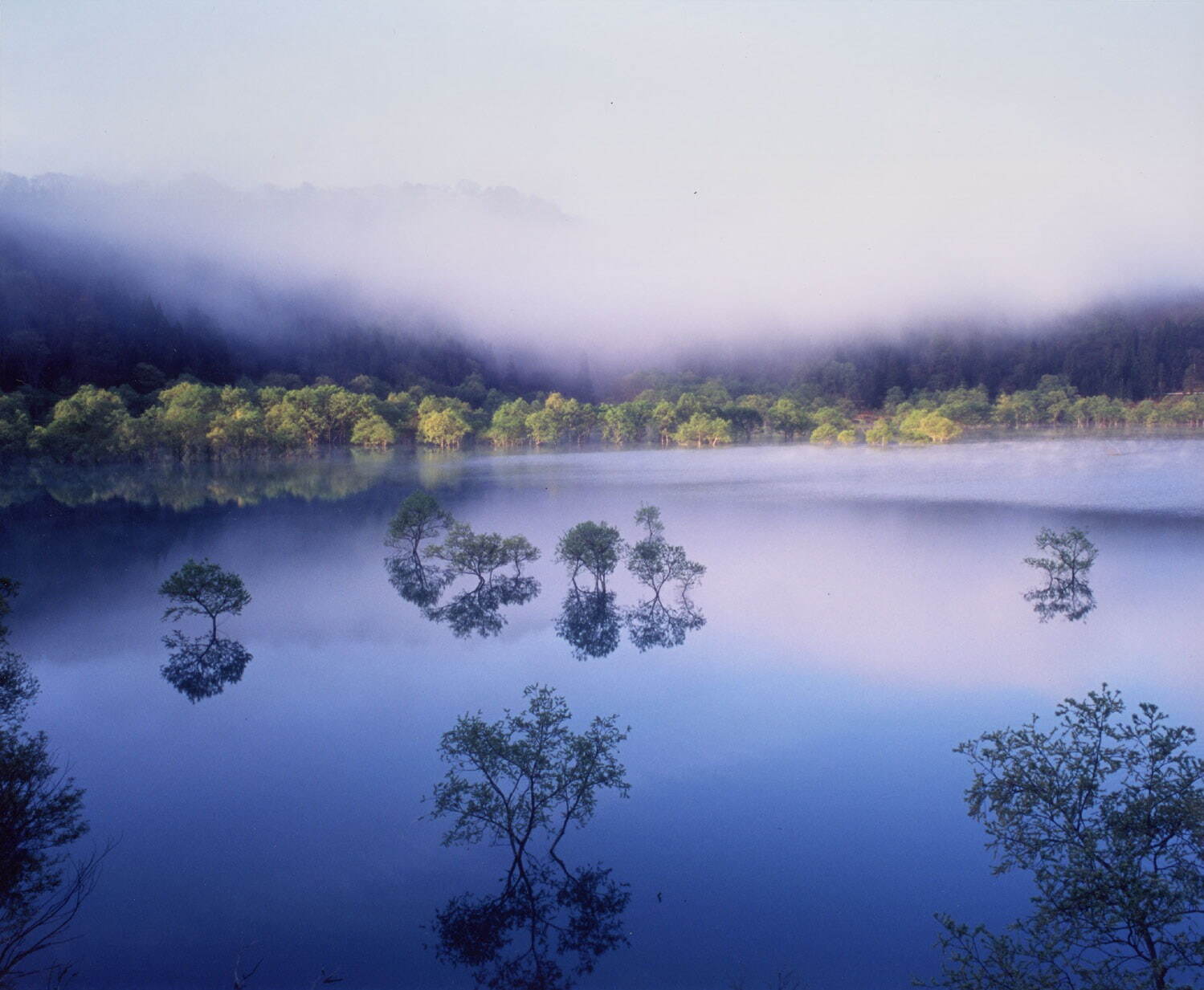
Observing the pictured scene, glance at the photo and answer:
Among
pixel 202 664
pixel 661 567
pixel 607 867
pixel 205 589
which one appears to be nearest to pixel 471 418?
pixel 661 567

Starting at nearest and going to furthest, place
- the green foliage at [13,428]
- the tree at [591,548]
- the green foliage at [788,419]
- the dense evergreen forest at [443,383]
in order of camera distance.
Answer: the tree at [591,548] → the green foliage at [13,428] → the dense evergreen forest at [443,383] → the green foliage at [788,419]

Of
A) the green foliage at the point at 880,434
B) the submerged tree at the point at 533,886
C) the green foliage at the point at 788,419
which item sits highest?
the green foliage at the point at 788,419

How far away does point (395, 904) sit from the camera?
12.0 metres

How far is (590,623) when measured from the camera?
28.6 m

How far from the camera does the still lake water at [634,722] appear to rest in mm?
11336

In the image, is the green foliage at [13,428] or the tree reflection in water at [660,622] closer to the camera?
the tree reflection in water at [660,622]

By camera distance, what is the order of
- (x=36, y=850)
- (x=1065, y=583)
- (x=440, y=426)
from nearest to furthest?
(x=36, y=850) < (x=1065, y=583) < (x=440, y=426)

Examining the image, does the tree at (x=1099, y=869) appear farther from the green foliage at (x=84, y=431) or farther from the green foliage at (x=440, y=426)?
the green foliage at (x=440, y=426)

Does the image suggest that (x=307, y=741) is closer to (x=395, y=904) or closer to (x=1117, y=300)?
(x=395, y=904)

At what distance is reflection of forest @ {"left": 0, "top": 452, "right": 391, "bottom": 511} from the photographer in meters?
55.0

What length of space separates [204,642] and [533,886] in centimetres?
1849

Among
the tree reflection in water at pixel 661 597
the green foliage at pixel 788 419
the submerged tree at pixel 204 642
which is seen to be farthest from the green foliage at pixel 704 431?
the submerged tree at pixel 204 642

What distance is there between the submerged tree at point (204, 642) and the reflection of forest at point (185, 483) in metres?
28.0

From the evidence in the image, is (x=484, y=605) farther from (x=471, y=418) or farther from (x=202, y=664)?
(x=471, y=418)
